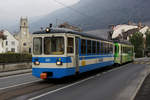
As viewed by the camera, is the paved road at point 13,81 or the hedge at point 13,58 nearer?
the paved road at point 13,81

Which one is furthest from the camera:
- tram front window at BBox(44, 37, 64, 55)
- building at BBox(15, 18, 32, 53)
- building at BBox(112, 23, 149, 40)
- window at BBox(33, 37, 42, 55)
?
building at BBox(112, 23, 149, 40)

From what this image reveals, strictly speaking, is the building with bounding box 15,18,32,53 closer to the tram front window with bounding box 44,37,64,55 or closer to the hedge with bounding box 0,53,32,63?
the hedge with bounding box 0,53,32,63

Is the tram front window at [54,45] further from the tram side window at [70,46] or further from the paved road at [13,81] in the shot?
the paved road at [13,81]

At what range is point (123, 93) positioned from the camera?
1075 centimetres

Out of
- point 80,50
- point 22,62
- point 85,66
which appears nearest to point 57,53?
point 80,50

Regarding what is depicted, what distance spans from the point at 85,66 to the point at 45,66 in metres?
3.52

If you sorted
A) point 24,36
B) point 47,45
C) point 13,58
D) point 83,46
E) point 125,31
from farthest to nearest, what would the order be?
point 125,31 → point 24,36 → point 13,58 → point 83,46 → point 47,45

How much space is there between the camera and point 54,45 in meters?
13.2

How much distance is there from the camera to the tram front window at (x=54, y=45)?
43.0 feet

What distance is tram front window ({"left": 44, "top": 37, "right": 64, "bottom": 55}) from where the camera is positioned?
43.0ft

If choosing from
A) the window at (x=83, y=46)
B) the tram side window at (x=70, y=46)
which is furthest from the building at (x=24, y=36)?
the tram side window at (x=70, y=46)

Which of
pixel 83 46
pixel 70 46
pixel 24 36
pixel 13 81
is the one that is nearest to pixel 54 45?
pixel 70 46

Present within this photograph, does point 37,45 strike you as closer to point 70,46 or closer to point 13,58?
point 70,46

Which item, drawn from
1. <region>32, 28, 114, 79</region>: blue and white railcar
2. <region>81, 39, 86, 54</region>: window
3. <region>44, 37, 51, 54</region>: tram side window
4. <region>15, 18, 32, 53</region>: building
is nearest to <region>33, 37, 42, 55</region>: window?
<region>32, 28, 114, 79</region>: blue and white railcar
